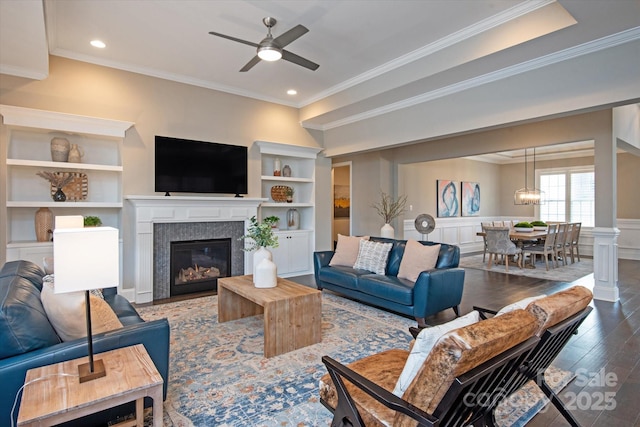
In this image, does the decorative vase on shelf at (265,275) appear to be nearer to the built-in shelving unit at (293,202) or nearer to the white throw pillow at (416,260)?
the white throw pillow at (416,260)

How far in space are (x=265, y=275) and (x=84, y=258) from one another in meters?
2.02

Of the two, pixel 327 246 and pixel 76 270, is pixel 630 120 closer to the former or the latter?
pixel 327 246

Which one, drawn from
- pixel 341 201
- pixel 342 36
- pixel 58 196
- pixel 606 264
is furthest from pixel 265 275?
pixel 341 201

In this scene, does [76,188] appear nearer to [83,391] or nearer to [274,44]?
[274,44]

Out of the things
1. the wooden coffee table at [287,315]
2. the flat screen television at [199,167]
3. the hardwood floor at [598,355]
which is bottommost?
the hardwood floor at [598,355]

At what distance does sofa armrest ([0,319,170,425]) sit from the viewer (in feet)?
5.16

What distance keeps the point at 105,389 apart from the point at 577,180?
11507 mm

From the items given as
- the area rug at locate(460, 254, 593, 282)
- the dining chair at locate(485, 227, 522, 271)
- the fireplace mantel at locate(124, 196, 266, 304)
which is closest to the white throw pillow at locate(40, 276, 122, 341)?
the fireplace mantel at locate(124, 196, 266, 304)

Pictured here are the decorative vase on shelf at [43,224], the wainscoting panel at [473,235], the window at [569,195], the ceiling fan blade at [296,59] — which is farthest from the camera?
the window at [569,195]

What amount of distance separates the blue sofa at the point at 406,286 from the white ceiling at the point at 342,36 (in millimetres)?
2199

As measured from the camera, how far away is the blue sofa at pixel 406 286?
361cm

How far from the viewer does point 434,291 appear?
3.62 m

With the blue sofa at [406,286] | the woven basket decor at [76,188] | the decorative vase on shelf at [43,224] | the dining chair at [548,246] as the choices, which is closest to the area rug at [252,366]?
the blue sofa at [406,286]

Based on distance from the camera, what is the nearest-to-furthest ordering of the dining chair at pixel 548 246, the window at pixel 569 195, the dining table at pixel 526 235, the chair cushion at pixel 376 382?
the chair cushion at pixel 376 382 < the dining chair at pixel 548 246 < the dining table at pixel 526 235 < the window at pixel 569 195
